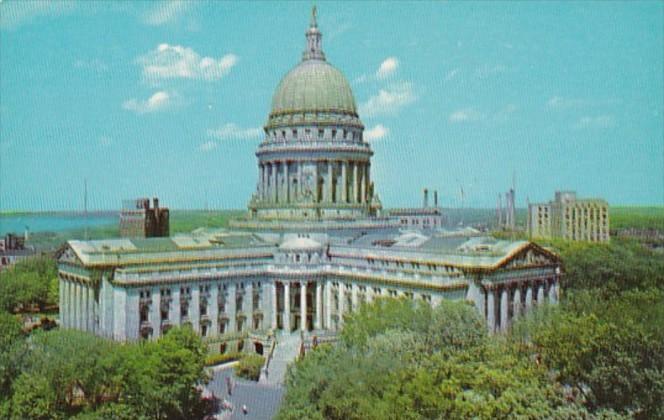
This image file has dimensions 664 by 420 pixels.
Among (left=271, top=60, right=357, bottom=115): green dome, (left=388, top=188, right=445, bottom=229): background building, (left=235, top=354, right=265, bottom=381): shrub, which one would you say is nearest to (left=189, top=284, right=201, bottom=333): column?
(left=235, top=354, right=265, bottom=381): shrub

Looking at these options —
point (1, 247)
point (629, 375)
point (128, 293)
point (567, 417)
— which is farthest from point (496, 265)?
point (1, 247)

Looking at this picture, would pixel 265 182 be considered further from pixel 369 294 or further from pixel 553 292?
pixel 553 292

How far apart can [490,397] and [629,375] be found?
13509 mm

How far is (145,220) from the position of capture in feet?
390

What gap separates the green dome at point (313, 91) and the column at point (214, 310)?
32372mm

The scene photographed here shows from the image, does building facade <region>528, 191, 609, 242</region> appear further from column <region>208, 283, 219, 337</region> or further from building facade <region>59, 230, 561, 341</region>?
column <region>208, 283, 219, 337</region>

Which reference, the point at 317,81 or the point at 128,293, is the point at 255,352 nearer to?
the point at 128,293

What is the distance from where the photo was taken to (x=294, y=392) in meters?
48.5

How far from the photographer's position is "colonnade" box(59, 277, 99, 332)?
262 ft

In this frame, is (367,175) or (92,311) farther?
(367,175)

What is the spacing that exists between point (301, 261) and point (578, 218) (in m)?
121

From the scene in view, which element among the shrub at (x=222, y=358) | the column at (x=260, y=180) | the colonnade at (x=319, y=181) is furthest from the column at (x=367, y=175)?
the shrub at (x=222, y=358)

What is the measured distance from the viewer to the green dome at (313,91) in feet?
336

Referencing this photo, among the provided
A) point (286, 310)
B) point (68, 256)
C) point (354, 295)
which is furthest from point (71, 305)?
point (354, 295)
